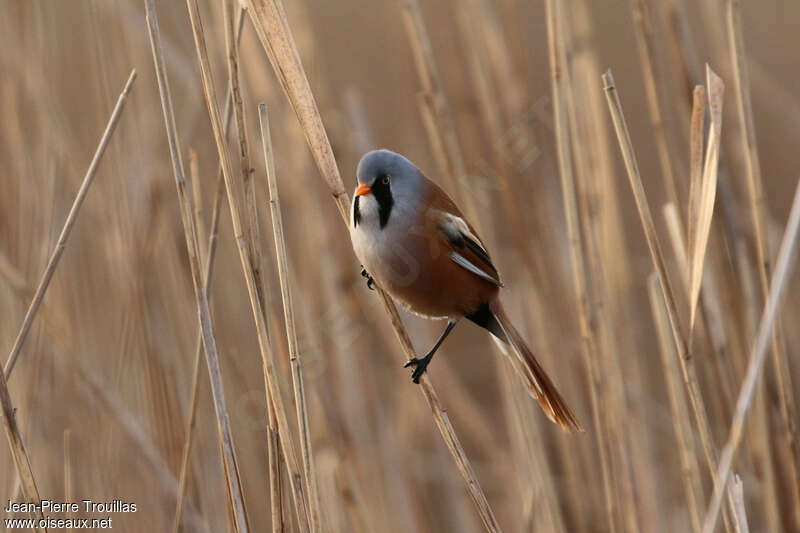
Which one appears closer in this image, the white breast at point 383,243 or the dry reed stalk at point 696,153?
the dry reed stalk at point 696,153

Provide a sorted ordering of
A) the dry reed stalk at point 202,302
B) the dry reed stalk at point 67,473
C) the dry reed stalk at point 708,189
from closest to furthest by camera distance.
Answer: the dry reed stalk at point 202,302 → the dry reed stalk at point 708,189 → the dry reed stalk at point 67,473

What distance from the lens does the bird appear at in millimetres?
2010

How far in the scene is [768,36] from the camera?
18.7 feet

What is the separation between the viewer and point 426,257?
2.12 metres

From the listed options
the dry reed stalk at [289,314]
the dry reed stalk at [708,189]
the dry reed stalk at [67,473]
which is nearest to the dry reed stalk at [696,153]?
the dry reed stalk at [708,189]

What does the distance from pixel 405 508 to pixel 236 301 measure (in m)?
0.82

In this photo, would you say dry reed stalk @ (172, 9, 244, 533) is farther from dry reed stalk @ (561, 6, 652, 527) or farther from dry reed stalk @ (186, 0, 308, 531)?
dry reed stalk @ (561, 6, 652, 527)

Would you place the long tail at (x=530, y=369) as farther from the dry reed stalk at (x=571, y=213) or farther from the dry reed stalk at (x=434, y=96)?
the dry reed stalk at (x=434, y=96)

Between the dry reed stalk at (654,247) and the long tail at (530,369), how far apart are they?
0.94 ft

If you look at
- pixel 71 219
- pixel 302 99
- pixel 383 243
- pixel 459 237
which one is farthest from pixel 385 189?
pixel 71 219

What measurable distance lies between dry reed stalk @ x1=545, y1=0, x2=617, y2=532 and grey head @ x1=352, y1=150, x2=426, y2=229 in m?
0.35

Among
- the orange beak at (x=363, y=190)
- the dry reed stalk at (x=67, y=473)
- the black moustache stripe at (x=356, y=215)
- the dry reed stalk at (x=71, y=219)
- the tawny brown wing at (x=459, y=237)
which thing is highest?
the dry reed stalk at (x=71, y=219)

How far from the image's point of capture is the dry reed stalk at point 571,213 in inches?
79.5

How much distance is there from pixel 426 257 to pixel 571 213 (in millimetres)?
361
